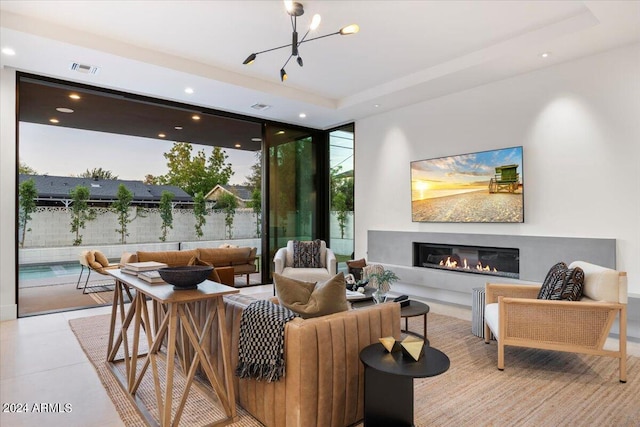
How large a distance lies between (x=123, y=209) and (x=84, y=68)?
4431 mm

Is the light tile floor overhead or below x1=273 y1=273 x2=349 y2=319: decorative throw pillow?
below

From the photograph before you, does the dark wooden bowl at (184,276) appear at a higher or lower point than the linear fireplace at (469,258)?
higher

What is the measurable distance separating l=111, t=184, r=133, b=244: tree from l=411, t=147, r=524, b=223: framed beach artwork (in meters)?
6.11

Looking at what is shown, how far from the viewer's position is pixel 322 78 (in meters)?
4.89

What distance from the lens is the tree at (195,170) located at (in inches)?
348

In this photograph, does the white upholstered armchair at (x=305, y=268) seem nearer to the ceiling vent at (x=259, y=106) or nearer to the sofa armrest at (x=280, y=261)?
the sofa armrest at (x=280, y=261)

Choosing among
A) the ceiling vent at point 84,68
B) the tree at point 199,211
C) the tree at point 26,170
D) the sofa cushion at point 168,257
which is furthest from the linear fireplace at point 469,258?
the tree at point 26,170

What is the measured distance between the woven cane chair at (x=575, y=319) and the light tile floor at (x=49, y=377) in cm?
91

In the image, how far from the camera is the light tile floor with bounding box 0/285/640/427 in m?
2.20

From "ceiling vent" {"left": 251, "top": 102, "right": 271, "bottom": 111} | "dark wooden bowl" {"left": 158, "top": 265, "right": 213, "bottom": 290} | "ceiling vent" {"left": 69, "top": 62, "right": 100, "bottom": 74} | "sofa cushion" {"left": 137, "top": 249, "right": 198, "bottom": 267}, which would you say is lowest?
"sofa cushion" {"left": 137, "top": 249, "right": 198, "bottom": 267}

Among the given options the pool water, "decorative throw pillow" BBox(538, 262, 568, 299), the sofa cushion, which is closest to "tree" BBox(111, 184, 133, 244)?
the pool water

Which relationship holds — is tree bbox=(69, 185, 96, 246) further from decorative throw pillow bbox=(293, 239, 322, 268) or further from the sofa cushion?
decorative throw pillow bbox=(293, 239, 322, 268)

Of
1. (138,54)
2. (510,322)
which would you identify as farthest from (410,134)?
(138,54)

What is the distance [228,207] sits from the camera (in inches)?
353
